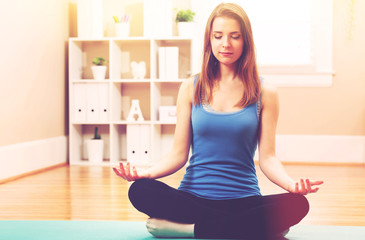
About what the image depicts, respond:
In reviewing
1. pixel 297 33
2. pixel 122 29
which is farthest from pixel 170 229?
pixel 297 33

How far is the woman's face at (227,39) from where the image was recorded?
1.73 meters

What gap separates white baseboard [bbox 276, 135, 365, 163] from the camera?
4.41 meters

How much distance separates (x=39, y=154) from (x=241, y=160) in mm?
2562

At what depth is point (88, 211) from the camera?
2412 mm

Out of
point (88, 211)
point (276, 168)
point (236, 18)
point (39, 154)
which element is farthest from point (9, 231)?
point (39, 154)

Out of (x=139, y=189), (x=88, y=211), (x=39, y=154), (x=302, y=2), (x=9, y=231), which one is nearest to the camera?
(x=139, y=189)

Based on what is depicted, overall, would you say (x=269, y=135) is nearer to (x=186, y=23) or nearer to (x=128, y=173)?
(x=128, y=173)

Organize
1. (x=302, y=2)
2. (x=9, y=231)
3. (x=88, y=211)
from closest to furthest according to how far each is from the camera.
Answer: (x=9, y=231) < (x=88, y=211) < (x=302, y=2)

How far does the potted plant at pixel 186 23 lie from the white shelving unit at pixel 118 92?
0.10 meters

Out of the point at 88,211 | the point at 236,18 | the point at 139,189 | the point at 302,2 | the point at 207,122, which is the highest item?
the point at 302,2

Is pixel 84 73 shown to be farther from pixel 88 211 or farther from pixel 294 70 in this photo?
pixel 88 211

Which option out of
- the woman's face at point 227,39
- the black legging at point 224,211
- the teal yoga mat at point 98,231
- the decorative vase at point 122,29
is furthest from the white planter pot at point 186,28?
the black legging at point 224,211

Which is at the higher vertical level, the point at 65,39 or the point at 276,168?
the point at 65,39

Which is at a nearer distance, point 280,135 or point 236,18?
point 236,18
